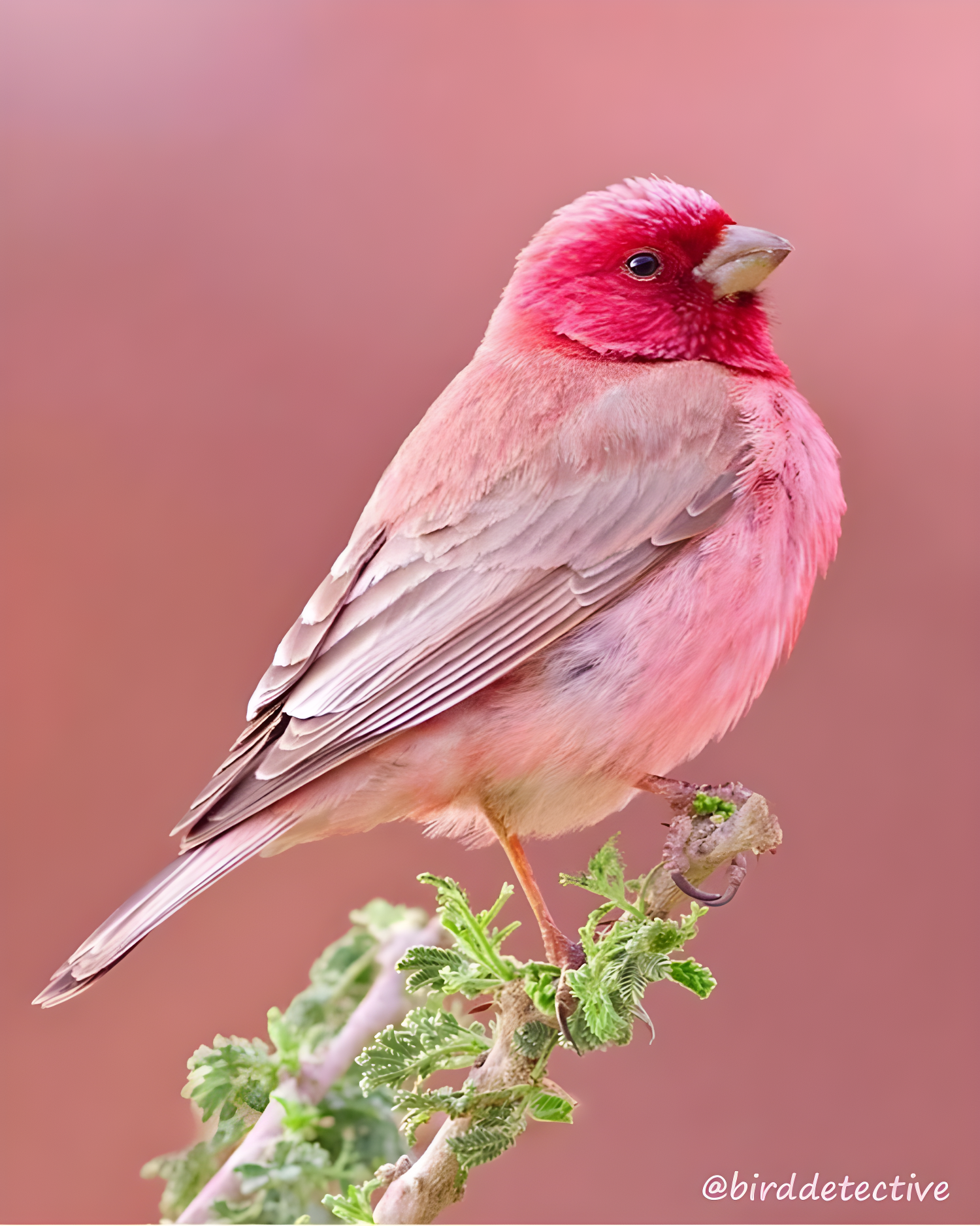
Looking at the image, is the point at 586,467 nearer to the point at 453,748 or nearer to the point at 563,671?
the point at 563,671

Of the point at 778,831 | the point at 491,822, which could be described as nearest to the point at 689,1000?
the point at 491,822

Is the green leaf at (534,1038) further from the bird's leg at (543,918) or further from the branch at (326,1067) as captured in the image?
the branch at (326,1067)

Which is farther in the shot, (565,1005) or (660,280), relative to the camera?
(660,280)

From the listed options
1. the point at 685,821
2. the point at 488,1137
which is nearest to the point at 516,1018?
the point at 488,1137

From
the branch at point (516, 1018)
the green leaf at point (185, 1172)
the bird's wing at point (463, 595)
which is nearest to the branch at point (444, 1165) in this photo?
the branch at point (516, 1018)

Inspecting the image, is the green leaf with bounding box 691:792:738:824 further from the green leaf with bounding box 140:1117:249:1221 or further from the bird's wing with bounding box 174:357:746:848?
the green leaf with bounding box 140:1117:249:1221

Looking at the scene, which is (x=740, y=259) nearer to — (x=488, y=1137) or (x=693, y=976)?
(x=693, y=976)
